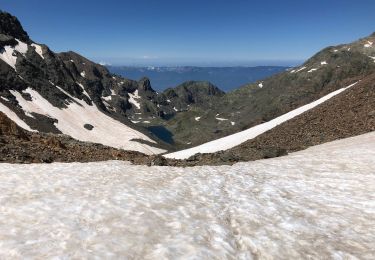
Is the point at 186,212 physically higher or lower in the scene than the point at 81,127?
higher

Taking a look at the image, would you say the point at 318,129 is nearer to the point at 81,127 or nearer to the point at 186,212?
the point at 186,212

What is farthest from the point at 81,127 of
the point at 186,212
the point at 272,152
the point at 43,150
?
the point at 186,212

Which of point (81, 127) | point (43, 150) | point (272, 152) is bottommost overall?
point (81, 127)

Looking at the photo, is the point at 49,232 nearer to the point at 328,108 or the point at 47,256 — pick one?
the point at 47,256

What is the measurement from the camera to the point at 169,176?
878 inches

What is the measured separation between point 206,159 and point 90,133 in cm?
15001

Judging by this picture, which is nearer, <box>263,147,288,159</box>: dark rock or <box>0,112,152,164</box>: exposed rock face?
<box>0,112,152,164</box>: exposed rock face

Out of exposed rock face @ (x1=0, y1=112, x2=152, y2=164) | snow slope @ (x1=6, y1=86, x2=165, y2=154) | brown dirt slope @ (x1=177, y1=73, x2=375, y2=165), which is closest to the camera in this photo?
exposed rock face @ (x1=0, y1=112, x2=152, y2=164)

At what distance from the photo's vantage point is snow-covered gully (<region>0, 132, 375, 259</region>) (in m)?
12.0

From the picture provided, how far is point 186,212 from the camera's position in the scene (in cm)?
1538

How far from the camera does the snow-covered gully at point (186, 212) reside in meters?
12.0

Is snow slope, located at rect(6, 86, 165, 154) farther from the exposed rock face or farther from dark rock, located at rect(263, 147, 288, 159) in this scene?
dark rock, located at rect(263, 147, 288, 159)

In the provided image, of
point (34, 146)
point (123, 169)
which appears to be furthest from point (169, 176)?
point (34, 146)

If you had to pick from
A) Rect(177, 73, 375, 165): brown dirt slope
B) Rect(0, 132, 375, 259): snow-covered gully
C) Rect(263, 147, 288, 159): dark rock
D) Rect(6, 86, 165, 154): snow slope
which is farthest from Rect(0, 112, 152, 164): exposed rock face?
Rect(6, 86, 165, 154): snow slope
